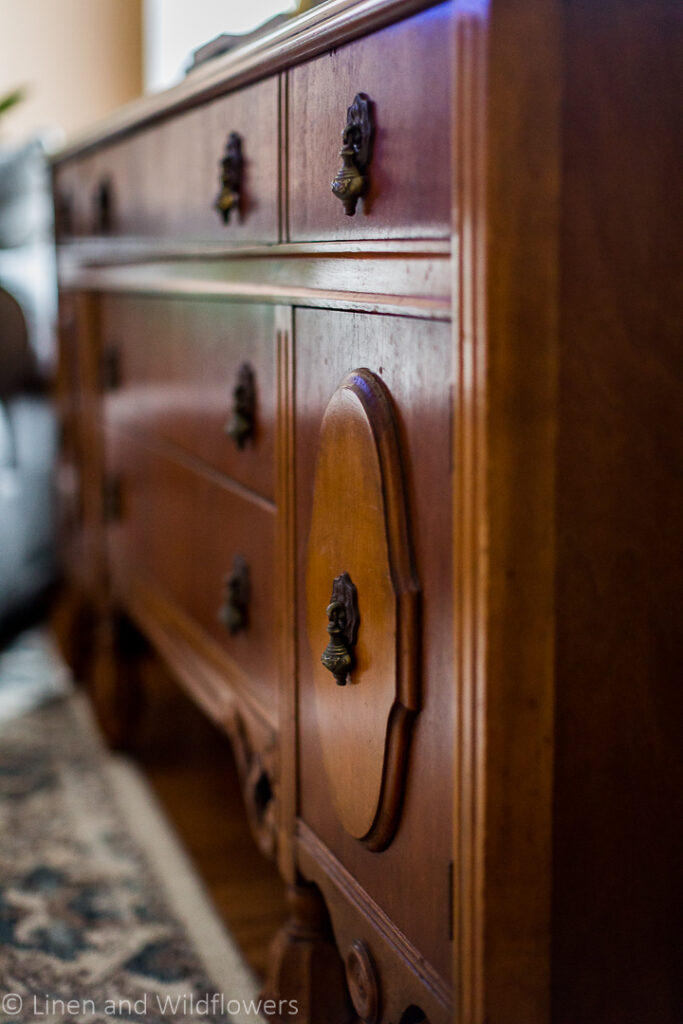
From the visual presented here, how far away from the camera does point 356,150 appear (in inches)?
24.6

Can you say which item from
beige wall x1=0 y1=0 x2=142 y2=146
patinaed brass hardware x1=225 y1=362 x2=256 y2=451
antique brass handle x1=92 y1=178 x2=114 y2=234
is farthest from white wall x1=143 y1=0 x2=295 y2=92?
patinaed brass hardware x1=225 y1=362 x2=256 y2=451

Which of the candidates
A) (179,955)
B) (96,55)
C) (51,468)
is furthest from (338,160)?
(96,55)

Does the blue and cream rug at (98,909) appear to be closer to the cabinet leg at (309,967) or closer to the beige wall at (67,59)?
the cabinet leg at (309,967)

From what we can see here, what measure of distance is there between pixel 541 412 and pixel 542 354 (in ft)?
0.08

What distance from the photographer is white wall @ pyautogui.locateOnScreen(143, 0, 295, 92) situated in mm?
1398

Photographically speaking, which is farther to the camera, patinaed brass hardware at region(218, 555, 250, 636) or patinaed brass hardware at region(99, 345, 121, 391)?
patinaed brass hardware at region(99, 345, 121, 391)

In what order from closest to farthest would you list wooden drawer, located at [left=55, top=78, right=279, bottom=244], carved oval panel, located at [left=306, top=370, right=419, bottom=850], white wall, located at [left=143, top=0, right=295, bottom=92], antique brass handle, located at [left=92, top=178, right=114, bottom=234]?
carved oval panel, located at [left=306, top=370, right=419, bottom=850] → wooden drawer, located at [left=55, top=78, right=279, bottom=244] → antique brass handle, located at [left=92, top=178, right=114, bottom=234] → white wall, located at [left=143, top=0, right=295, bottom=92]

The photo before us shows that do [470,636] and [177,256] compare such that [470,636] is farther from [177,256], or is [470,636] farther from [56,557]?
[56,557]

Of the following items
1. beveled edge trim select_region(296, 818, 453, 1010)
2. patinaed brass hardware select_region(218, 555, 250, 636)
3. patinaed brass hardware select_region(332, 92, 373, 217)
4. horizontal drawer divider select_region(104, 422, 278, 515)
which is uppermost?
patinaed brass hardware select_region(332, 92, 373, 217)

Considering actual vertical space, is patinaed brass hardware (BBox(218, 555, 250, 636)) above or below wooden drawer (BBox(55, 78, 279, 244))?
below

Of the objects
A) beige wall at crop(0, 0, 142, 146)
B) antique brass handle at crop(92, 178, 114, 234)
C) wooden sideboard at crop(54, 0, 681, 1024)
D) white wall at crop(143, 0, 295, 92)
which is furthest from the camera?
beige wall at crop(0, 0, 142, 146)

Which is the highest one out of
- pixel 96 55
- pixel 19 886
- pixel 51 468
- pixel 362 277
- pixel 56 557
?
pixel 96 55

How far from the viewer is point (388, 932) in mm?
661

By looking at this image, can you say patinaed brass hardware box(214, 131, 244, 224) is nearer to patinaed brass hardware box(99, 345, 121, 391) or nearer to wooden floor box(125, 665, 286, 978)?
patinaed brass hardware box(99, 345, 121, 391)
